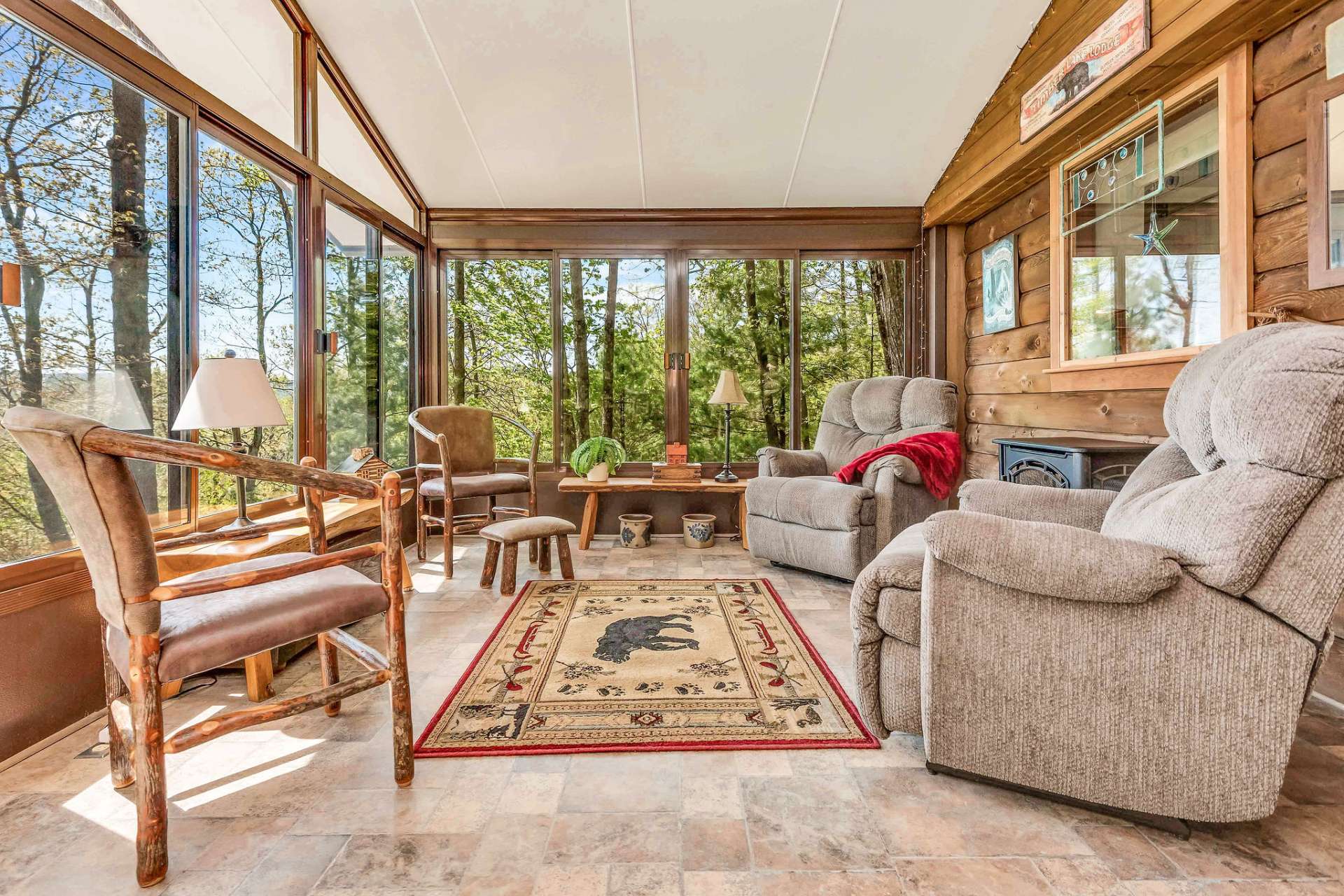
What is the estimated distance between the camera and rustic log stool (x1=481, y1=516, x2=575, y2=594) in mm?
3092

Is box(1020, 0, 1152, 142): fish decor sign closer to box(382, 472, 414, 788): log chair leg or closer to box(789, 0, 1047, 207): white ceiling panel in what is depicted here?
box(789, 0, 1047, 207): white ceiling panel

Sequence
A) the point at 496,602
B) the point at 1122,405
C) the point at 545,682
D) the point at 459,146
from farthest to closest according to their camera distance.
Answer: the point at 459,146
the point at 496,602
the point at 1122,405
the point at 545,682

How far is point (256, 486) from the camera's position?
280 cm

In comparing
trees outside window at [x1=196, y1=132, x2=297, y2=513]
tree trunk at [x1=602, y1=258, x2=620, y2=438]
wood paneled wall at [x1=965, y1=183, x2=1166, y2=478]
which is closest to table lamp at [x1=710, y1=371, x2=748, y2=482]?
tree trunk at [x1=602, y1=258, x2=620, y2=438]

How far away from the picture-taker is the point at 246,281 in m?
2.71

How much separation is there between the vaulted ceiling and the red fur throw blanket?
1.84 metres

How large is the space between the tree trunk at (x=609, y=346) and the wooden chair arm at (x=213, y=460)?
3.20 metres

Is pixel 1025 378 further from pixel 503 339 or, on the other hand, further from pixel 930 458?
pixel 503 339

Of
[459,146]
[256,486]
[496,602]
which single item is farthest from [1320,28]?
[256,486]

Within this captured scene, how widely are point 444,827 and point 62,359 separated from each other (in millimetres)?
1743

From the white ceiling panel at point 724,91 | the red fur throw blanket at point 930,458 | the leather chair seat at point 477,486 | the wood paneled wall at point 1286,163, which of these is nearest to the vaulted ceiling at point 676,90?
the white ceiling panel at point 724,91

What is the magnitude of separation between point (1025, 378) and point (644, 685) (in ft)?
9.05

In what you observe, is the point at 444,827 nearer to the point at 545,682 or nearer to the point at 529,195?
the point at 545,682

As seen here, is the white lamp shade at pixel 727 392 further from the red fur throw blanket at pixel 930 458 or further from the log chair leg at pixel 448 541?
the log chair leg at pixel 448 541
